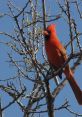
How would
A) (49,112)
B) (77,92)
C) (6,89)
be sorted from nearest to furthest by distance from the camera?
(49,112) → (6,89) → (77,92)

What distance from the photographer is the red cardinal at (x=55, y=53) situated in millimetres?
4141

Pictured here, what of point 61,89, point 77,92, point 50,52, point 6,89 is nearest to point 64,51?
point 50,52

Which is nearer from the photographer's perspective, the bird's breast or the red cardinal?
the red cardinal

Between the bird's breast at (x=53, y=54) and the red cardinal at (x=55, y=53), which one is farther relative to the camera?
the bird's breast at (x=53, y=54)

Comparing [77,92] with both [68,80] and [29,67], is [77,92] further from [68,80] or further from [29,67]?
[29,67]

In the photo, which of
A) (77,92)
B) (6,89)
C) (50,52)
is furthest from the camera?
(50,52)

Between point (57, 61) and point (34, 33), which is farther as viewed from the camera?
point (57, 61)

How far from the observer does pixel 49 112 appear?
3.05m

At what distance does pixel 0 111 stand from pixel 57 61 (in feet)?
4.70

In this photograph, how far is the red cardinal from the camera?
163 inches

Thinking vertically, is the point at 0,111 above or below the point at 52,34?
below

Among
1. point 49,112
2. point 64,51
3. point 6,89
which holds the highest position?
point 64,51

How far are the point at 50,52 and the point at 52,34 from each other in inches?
9.2

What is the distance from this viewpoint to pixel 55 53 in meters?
4.49
